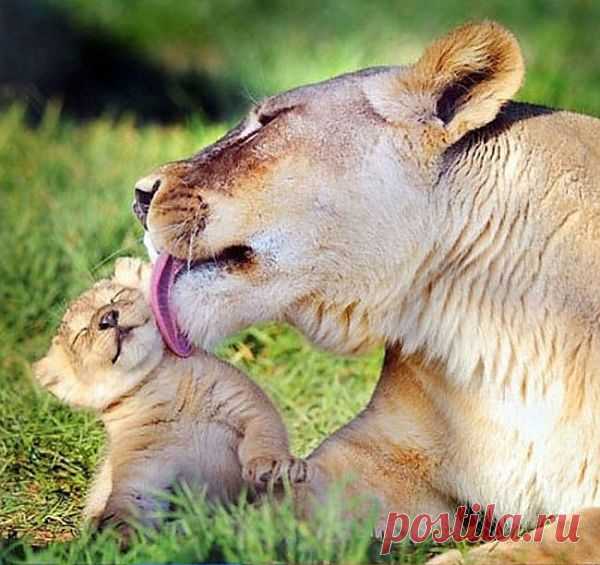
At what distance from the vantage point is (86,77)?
9.31m

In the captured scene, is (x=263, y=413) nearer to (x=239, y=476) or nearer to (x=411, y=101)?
(x=239, y=476)

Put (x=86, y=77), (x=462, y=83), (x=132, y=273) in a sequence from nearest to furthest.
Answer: (x=462, y=83), (x=132, y=273), (x=86, y=77)

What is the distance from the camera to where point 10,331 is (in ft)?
15.9

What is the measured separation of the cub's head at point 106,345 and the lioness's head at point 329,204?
16 centimetres

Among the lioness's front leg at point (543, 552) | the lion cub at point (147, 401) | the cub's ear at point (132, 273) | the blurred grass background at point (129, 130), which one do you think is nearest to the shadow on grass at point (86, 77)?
the blurred grass background at point (129, 130)

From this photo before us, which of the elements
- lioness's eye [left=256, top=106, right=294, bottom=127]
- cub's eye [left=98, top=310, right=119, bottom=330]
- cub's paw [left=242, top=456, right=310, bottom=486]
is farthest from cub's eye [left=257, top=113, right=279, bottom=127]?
cub's paw [left=242, top=456, right=310, bottom=486]

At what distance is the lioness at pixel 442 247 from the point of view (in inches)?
121

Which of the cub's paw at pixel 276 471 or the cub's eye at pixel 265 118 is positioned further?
the cub's eye at pixel 265 118

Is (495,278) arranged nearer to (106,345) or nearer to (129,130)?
(106,345)

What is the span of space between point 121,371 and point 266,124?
20.9 inches

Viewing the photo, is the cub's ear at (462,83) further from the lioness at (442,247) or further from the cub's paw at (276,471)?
the cub's paw at (276,471)

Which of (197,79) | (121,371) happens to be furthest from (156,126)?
(121,371)

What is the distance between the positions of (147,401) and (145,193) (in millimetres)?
414

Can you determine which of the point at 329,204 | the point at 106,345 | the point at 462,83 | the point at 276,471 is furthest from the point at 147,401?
the point at 462,83
